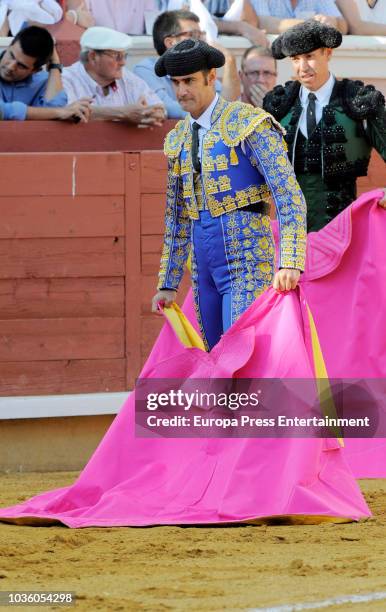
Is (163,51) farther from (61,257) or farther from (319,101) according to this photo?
(319,101)

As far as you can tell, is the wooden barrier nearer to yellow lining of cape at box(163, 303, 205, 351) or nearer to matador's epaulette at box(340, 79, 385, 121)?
matador's epaulette at box(340, 79, 385, 121)

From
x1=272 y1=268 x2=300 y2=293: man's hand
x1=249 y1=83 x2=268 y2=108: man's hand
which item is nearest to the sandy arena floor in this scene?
x1=272 y1=268 x2=300 y2=293: man's hand

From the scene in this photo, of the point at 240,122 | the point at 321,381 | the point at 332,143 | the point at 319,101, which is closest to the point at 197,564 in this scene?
the point at 321,381

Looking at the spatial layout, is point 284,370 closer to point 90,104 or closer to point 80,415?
point 80,415

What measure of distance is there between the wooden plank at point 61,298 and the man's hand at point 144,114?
0.74 m

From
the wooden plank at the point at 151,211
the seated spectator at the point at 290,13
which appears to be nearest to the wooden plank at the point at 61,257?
the wooden plank at the point at 151,211

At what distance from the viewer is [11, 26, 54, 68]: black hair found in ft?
19.0

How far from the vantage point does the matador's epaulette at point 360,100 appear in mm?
4852

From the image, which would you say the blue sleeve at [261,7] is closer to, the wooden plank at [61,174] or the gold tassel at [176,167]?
the wooden plank at [61,174]

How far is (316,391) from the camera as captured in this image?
4.09 metres

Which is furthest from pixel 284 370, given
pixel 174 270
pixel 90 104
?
pixel 90 104

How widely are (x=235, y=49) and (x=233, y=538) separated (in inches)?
163

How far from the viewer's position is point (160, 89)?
6.52 meters

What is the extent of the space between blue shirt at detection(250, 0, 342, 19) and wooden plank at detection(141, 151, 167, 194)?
201 cm
